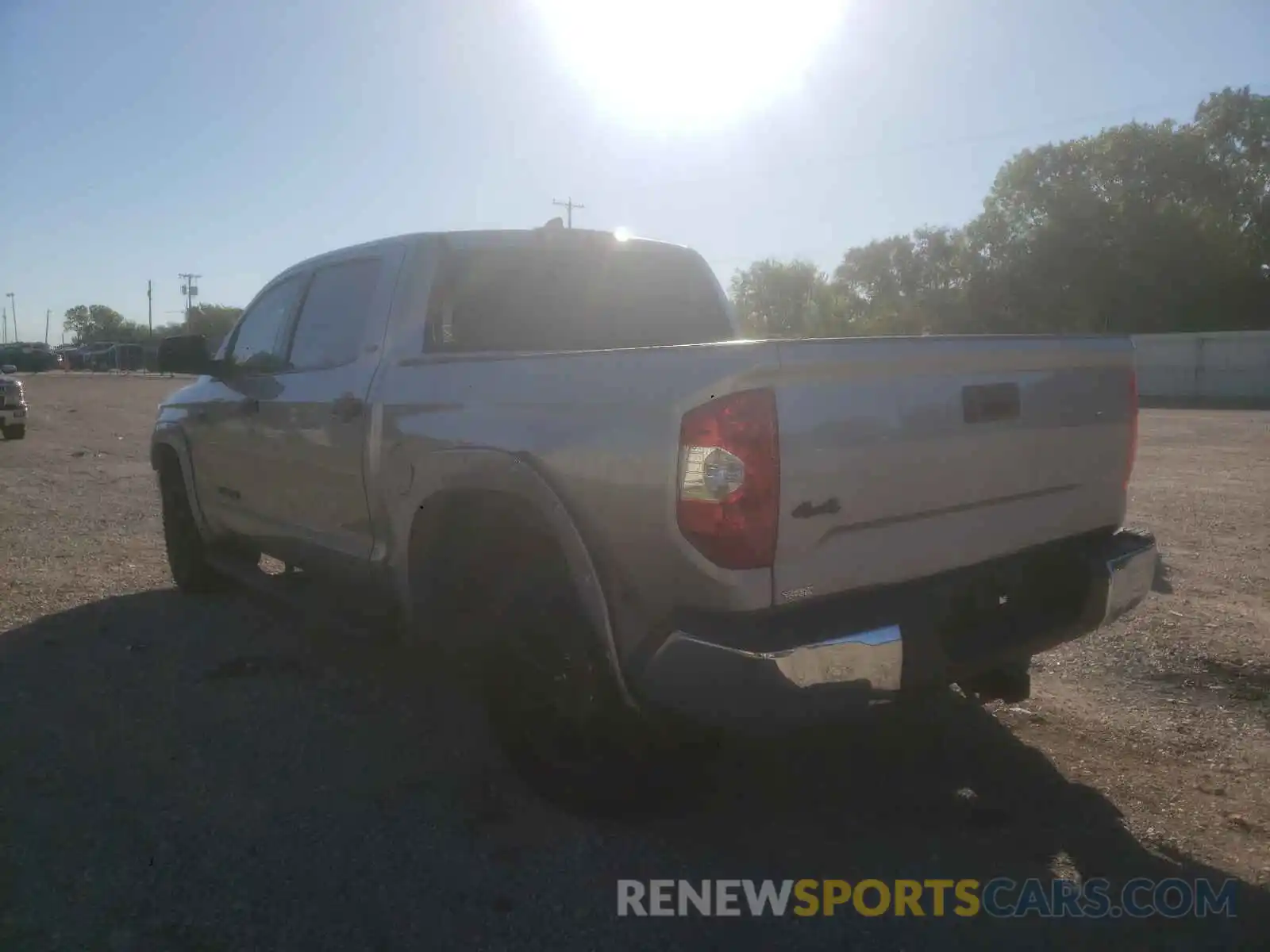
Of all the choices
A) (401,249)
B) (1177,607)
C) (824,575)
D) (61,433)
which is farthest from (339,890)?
(61,433)

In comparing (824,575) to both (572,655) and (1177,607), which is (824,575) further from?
(1177,607)

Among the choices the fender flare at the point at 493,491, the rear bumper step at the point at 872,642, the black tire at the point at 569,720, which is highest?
the fender flare at the point at 493,491

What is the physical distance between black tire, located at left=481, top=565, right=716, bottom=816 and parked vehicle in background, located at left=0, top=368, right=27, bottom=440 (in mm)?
16823

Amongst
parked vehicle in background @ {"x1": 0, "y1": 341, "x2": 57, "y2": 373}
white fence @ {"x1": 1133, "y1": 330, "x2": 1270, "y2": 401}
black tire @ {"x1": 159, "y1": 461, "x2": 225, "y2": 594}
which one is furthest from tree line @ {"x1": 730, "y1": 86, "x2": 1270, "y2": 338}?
parked vehicle in background @ {"x1": 0, "y1": 341, "x2": 57, "y2": 373}

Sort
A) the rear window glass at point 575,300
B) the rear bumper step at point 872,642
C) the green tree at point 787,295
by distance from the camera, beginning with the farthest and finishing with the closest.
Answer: the green tree at point 787,295 < the rear window glass at point 575,300 < the rear bumper step at point 872,642

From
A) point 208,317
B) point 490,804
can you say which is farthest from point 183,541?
point 208,317

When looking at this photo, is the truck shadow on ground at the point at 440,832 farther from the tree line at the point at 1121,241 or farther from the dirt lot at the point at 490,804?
the tree line at the point at 1121,241

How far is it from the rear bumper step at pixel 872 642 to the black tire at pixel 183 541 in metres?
4.19

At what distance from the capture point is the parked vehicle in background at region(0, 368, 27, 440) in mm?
17078

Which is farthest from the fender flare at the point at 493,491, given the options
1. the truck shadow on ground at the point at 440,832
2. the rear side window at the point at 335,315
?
the rear side window at the point at 335,315

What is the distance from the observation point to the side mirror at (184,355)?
5.23 meters

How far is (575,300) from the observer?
15.0 ft

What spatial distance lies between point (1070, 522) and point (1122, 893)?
3.74 feet

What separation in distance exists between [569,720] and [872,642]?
0.96 m
